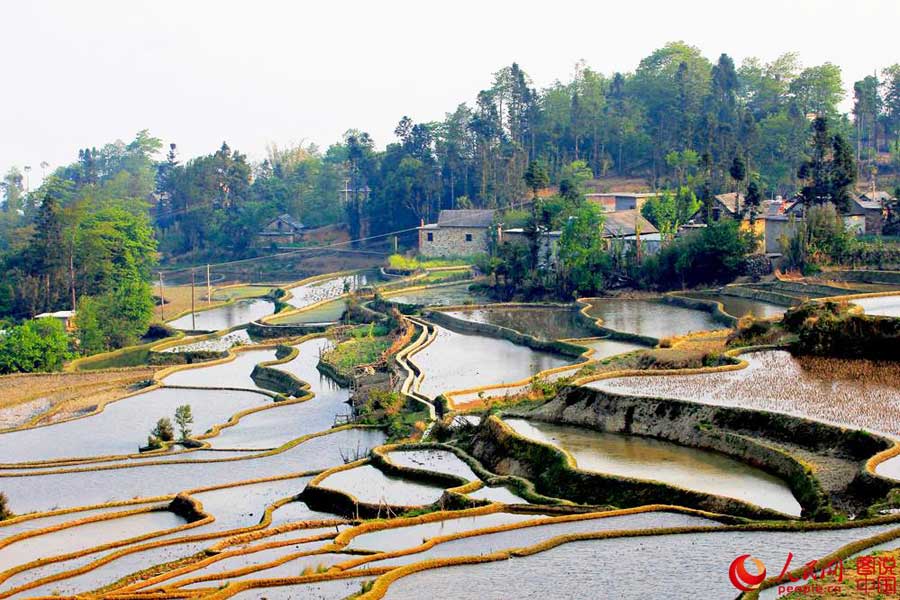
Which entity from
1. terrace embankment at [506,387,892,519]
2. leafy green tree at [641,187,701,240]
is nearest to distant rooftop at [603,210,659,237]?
leafy green tree at [641,187,701,240]

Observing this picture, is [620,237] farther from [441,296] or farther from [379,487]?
[379,487]

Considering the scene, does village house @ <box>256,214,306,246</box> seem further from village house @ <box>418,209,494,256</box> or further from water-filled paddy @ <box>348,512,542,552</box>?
water-filled paddy @ <box>348,512,542,552</box>

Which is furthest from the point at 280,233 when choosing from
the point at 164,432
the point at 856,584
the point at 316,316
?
the point at 856,584

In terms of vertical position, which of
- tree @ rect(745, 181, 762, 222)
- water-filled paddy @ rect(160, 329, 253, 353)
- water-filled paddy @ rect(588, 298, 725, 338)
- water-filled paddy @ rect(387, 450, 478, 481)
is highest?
Answer: tree @ rect(745, 181, 762, 222)

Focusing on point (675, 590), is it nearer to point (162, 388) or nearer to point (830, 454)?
point (830, 454)

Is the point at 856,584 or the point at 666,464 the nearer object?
the point at 856,584

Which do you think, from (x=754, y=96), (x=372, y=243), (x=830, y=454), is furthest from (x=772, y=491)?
(x=754, y=96)
